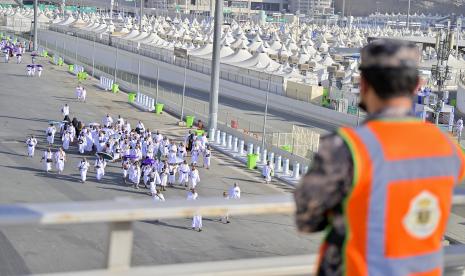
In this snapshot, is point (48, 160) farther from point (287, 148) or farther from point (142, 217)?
point (142, 217)

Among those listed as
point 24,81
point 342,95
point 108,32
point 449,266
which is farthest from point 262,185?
point 108,32

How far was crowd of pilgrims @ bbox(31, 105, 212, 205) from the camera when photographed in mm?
21078

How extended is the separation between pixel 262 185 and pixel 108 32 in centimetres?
4847

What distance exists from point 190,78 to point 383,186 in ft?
147

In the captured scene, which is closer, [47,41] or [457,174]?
[457,174]

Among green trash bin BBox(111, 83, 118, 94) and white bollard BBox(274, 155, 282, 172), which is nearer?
white bollard BBox(274, 155, 282, 172)

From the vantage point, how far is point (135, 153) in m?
23.5

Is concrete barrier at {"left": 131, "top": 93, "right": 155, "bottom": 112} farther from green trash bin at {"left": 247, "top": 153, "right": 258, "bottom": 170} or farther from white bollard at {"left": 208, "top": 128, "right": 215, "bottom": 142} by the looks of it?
green trash bin at {"left": 247, "top": 153, "right": 258, "bottom": 170}

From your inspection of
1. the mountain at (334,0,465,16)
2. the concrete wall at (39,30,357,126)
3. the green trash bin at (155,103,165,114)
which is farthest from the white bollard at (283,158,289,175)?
the mountain at (334,0,465,16)

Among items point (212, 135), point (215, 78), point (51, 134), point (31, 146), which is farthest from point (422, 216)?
point (215, 78)

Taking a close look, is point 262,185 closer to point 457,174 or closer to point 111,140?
point 111,140

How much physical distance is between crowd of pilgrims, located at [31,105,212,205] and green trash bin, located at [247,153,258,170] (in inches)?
47.1

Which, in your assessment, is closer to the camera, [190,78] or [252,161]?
[252,161]

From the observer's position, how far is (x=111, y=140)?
24859 millimetres
